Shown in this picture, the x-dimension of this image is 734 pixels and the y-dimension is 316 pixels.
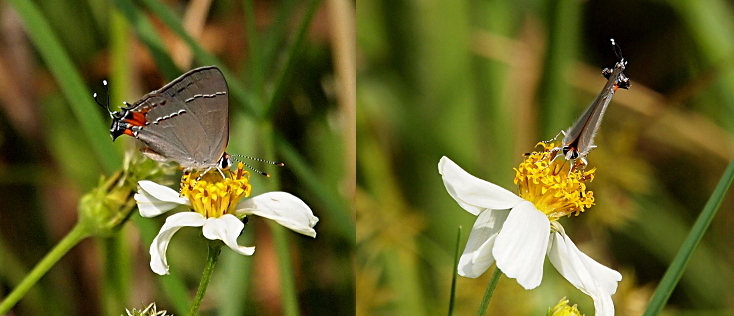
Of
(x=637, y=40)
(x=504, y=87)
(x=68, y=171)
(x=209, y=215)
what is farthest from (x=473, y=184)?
(x=637, y=40)

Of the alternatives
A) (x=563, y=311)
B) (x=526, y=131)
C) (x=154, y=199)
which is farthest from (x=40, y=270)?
(x=526, y=131)

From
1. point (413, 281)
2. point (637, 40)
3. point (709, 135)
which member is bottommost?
point (413, 281)

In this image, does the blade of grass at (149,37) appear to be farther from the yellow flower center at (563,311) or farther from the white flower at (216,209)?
the yellow flower center at (563,311)

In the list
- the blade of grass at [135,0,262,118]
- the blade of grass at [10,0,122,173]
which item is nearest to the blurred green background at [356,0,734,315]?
the blade of grass at [135,0,262,118]

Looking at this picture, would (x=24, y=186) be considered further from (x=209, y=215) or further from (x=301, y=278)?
(x=209, y=215)

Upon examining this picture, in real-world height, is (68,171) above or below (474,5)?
below

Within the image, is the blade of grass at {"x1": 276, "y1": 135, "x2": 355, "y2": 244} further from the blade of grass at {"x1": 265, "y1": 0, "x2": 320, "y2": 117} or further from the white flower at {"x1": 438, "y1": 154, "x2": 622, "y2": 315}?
the white flower at {"x1": 438, "y1": 154, "x2": 622, "y2": 315}

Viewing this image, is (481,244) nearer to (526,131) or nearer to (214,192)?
(214,192)

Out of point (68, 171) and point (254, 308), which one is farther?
A: point (68, 171)
